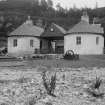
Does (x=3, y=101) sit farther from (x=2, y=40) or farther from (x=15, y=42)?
(x=2, y=40)

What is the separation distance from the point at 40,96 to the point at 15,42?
23916 millimetres

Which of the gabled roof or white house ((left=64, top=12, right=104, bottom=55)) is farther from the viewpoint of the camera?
the gabled roof

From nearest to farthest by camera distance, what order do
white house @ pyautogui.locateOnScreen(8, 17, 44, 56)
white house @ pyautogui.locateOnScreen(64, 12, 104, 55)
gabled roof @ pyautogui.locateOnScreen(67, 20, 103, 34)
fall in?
white house @ pyautogui.locateOnScreen(64, 12, 104, 55), gabled roof @ pyautogui.locateOnScreen(67, 20, 103, 34), white house @ pyautogui.locateOnScreen(8, 17, 44, 56)

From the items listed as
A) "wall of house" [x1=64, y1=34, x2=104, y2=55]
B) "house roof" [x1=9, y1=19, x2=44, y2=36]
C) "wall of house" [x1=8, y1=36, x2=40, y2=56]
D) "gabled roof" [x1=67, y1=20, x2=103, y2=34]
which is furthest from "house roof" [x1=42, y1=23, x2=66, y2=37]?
"gabled roof" [x1=67, y1=20, x2=103, y2=34]

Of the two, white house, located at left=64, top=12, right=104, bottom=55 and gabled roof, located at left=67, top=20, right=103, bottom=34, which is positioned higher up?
gabled roof, located at left=67, top=20, right=103, bottom=34

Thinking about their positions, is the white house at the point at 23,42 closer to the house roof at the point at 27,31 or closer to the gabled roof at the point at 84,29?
the house roof at the point at 27,31

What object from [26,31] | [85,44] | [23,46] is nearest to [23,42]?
[23,46]

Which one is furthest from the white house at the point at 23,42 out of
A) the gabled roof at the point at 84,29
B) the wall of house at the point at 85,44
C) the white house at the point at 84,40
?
the gabled roof at the point at 84,29

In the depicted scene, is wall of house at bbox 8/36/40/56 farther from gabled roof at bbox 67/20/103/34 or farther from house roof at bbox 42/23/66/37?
gabled roof at bbox 67/20/103/34

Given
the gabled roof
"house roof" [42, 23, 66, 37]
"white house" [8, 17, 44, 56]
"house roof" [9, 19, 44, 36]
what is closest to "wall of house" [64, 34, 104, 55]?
the gabled roof

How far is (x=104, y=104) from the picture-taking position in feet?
22.4

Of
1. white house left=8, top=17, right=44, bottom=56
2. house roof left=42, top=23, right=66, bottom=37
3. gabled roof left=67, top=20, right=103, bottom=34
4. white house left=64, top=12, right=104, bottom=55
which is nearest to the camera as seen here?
white house left=64, top=12, right=104, bottom=55

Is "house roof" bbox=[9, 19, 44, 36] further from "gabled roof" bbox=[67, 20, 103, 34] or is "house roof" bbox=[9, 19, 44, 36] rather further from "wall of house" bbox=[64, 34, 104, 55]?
"gabled roof" bbox=[67, 20, 103, 34]

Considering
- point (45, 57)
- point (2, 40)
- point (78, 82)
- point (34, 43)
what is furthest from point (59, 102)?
point (2, 40)
